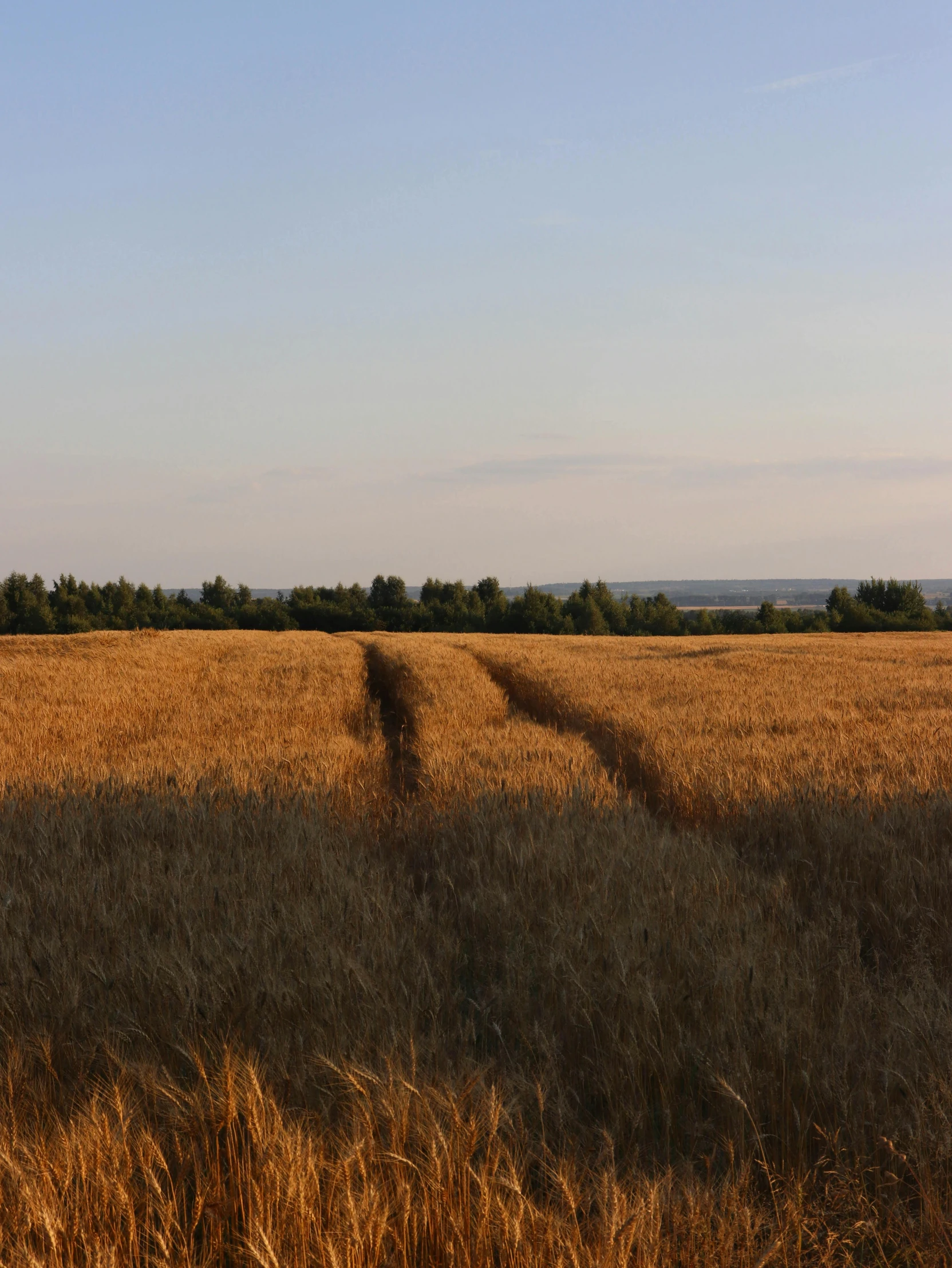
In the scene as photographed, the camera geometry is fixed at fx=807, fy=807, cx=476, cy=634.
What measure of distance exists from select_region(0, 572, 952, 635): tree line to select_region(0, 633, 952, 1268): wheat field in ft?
237

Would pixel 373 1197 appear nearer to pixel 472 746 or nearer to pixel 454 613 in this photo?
pixel 472 746

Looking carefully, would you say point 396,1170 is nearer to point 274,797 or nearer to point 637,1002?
point 637,1002

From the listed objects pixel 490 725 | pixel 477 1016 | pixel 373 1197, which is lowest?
pixel 477 1016

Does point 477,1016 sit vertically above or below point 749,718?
below

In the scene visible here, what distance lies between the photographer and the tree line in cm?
8294

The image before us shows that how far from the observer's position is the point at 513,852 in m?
4.90

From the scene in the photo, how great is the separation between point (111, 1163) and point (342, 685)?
15393 millimetres

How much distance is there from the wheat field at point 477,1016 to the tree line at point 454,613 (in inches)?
2845

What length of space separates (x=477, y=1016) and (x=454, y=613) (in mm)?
83825

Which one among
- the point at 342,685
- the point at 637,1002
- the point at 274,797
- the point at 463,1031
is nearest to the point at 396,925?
the point at 463,1031

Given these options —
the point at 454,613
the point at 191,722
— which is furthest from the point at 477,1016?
the point at 454,613

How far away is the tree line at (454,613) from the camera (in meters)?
82.9


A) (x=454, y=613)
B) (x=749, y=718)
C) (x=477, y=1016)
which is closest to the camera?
(x=477, y=1016)

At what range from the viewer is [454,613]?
86.9 metres
